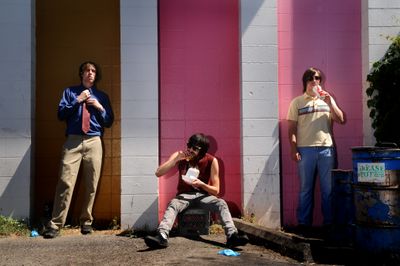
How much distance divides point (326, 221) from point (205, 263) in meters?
2.24

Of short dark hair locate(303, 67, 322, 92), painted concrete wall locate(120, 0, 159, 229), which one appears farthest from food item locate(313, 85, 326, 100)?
painted concrete wall locate(120, 0, 159, 229)

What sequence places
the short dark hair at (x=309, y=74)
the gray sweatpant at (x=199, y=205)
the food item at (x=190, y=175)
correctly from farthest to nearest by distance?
the short dark hair at (x=309, y=74) → the food item at (x=190, y=175) → the gray sweatpant at (x=199, y=205)

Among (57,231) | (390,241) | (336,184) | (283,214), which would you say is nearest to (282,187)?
(283,214)

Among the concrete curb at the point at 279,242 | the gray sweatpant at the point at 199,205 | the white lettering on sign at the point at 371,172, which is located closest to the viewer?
the concrete curb at the point at 279,242

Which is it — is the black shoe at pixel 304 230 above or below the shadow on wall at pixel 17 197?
below

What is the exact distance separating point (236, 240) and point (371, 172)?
64.8 inches

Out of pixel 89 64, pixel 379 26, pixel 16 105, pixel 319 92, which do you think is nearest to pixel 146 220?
pixel 89 64

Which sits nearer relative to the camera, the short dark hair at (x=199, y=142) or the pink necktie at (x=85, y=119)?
the short dark hair at (x=199, y=142)

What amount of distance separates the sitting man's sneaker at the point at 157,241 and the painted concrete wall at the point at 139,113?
1.16 m

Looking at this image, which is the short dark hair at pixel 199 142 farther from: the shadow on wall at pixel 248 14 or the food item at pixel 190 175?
the shadow on wall at pixel 248 14

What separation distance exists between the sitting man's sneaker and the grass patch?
1875 mm

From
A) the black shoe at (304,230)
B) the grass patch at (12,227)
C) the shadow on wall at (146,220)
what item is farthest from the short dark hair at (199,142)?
the grass patch at (12,227)

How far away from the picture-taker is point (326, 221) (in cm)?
651

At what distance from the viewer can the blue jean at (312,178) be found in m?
6.57
